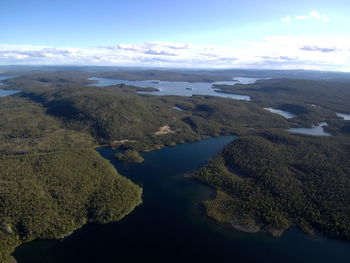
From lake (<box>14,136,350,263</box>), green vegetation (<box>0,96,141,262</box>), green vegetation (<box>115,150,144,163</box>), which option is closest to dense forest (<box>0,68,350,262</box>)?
green vegetation (<box>0,96,141,262</box>)

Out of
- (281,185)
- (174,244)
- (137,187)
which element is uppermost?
(281,185)

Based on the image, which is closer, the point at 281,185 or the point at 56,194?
the point at 56,194

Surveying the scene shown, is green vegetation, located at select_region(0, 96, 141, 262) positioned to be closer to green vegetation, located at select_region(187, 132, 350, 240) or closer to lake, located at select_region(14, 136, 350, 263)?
lake, located at select_region(14, 136, 350, 263)

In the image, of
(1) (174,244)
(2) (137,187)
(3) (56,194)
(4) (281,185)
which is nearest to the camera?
(1) (174,244)

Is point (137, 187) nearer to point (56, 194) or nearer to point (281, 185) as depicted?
point (56, 194)

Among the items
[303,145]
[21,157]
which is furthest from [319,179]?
[21,157]

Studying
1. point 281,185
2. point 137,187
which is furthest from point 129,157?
point 281,185
